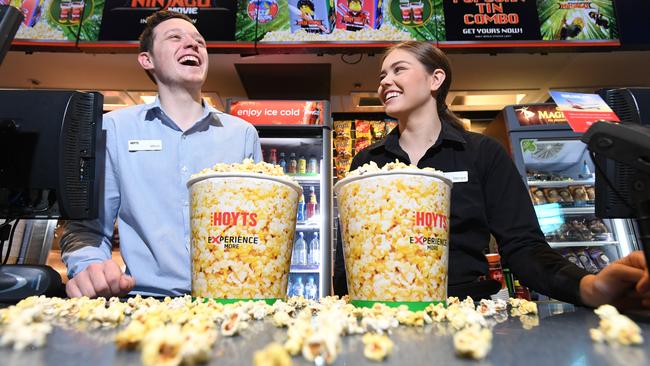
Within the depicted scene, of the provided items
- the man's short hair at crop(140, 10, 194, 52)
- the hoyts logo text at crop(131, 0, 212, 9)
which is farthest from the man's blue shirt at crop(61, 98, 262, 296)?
the hoyts logo text at crop(131, 0, 212, 9)

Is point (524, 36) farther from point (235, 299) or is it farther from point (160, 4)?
point (235, 299)

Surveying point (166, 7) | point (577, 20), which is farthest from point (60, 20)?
point (577, 20)

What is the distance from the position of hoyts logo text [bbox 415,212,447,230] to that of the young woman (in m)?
0.31

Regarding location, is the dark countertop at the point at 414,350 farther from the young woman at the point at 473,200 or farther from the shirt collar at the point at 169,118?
the shirt collar at the point at 169,118

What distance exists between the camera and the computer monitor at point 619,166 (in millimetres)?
819

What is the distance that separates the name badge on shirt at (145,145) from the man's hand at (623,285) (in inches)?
45.7

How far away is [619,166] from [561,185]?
2.96m

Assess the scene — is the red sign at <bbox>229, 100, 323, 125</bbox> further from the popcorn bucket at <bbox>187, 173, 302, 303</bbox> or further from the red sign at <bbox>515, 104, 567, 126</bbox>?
the popcorn bucket at <bbox>187, 173, 302, 303</bbox>

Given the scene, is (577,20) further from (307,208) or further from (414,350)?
(414,350)

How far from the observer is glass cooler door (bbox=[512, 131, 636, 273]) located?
3.29m

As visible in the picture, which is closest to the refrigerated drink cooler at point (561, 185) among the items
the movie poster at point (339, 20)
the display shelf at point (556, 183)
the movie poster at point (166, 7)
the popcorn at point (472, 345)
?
the display shelf at point (556, 183)

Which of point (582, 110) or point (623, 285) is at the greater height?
point (582, 110)

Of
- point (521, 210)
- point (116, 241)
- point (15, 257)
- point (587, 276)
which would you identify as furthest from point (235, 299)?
point (116, 241)

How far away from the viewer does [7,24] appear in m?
0.70
